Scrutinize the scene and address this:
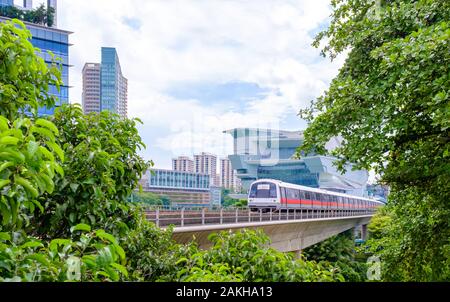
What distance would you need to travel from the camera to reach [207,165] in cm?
579

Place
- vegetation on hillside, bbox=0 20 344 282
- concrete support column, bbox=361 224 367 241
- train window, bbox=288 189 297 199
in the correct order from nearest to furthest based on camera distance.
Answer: vegetation on hillside, bbox=0 20 344 282
train window, bbox=288 189 297 199
concrete support column, bbox=361 224 367 241

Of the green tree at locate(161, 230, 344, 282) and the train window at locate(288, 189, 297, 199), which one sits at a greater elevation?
the green tree at locate(161, 230, 344, 282)

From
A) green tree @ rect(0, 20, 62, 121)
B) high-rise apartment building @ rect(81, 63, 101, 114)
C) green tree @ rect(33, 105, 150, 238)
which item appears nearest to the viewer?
green tree @ rect(0, 20, 62, 121)

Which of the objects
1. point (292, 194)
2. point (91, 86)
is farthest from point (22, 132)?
point (292, 194)

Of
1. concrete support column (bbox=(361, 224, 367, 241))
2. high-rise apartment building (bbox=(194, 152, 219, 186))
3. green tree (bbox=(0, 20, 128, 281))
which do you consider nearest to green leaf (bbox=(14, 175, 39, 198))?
green tree (bbox=(0, 20, 128, 281))

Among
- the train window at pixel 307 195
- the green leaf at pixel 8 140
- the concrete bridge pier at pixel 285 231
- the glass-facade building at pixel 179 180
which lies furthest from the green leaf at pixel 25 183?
the train window at pixel 307 195

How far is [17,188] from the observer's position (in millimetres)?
1161

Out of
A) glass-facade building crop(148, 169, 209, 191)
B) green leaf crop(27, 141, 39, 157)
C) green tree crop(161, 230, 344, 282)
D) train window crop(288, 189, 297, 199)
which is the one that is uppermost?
green leaf crop(27, 141, 39, 157)

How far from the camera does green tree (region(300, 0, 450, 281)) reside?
3.28 metres

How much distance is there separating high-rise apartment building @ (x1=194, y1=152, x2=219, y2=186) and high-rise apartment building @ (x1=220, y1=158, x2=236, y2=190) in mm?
138

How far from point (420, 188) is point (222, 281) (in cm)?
374

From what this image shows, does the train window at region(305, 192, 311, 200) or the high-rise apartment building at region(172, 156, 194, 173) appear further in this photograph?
the train window at region(305, 192, 311, 200)

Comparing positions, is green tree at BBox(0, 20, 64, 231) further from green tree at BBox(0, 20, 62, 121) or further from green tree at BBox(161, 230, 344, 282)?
green tree at BBox(161, 230, 344, 282)
